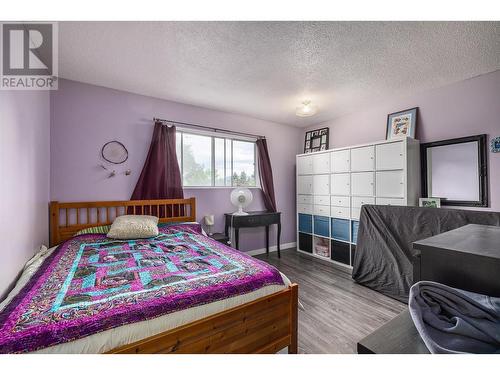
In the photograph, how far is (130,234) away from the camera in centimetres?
238

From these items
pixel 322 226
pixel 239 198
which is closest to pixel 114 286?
pixel 239 198

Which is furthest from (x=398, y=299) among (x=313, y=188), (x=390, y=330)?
(x=390, y=330)

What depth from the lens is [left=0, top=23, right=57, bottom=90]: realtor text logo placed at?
1.54 metres

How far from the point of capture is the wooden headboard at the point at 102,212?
2.50 meters

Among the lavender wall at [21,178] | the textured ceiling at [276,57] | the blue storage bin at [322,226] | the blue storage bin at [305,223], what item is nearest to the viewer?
the lavender wall at [21,178]

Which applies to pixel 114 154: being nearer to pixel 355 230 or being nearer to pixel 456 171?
pixel 355 230

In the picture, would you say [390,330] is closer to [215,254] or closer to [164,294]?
[164,294]

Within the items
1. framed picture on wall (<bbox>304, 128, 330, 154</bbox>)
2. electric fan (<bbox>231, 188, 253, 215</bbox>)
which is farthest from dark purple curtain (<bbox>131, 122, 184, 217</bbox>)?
framed picture on wall (<bbox>304, 128, 330, 154</bbox>)

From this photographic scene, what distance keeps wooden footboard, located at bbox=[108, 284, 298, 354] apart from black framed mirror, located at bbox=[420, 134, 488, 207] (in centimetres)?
245

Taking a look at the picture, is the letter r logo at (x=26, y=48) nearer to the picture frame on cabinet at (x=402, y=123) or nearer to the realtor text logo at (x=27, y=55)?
the realtor text logo at (x=27, y=55)

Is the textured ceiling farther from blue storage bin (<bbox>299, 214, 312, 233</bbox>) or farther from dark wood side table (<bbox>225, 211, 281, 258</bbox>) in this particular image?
blue storage bin (<bbox>299, 214, 312, 233</bbox>)

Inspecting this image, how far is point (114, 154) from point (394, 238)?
3.59 meters

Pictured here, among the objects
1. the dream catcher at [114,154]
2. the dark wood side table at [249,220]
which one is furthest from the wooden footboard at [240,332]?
the dream catcher at [114,154]

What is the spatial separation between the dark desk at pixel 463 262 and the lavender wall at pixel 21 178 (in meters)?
2.21
